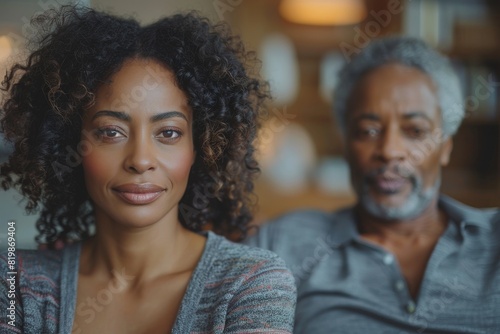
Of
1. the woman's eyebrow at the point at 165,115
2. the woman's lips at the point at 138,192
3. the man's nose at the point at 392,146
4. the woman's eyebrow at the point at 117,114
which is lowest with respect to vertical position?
the man's nose at the point at 392,146

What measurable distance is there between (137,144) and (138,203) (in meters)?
0.11

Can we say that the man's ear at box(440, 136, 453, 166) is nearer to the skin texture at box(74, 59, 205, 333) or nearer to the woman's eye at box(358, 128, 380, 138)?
the woman's eye at box(358, 128, 380, 138)

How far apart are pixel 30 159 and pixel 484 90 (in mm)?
2883

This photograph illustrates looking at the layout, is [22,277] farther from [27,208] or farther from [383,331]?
[383,331]

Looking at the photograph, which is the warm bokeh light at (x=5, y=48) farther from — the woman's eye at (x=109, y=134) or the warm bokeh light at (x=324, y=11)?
the warm bokeh light at (x=324, y=11)

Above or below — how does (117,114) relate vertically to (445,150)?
above

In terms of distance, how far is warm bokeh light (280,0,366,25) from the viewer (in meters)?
3.23

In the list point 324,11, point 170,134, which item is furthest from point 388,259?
point 324,11

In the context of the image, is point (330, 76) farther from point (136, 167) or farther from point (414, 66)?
point (136, 167)

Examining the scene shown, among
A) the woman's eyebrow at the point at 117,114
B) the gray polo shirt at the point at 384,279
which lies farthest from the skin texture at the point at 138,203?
the gray polo shirt at the point at 384,279

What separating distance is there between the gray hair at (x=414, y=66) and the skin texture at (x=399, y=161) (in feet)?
0.10

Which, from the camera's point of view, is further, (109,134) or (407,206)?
(407,206)

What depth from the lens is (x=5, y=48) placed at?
4.67 feet

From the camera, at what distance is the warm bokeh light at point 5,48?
1373 millimetres
